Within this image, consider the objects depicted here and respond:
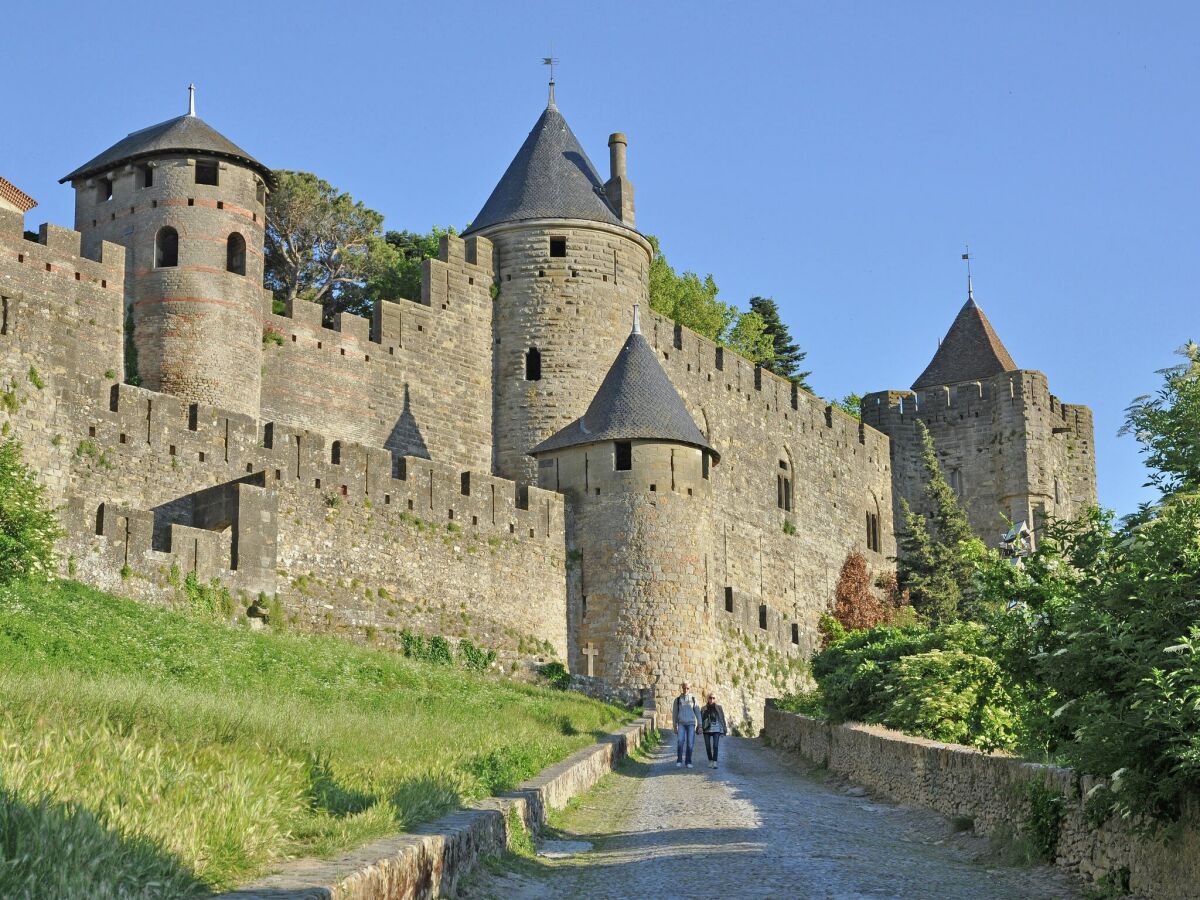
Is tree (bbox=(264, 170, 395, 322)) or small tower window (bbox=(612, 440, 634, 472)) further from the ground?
tree (bbox=(264, 170, 395, 322))

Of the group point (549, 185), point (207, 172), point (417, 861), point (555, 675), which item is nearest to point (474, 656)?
point (555, 675)

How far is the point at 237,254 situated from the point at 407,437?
190 inches

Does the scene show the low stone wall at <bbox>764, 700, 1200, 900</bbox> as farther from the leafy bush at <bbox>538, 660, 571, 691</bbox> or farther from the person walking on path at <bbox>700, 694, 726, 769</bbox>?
the leafy bush at <bbox>538, 660, 571, 691</bbox>

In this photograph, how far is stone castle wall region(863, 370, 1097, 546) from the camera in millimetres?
46781

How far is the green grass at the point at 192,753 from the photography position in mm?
6348

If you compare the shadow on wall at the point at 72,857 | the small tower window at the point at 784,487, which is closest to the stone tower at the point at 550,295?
the small tower window at the point at 784,487

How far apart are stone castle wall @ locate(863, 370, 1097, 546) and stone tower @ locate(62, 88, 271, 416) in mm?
24138

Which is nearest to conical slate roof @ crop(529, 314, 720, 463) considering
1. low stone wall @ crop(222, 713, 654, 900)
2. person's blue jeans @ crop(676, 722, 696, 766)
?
person's blue jeans @ crop(676, 722, 696, 766)

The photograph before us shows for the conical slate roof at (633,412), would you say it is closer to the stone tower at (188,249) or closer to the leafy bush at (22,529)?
the stone tower at (188,249)

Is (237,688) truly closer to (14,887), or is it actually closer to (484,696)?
(484,696)

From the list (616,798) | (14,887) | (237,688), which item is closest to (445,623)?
(237,688)

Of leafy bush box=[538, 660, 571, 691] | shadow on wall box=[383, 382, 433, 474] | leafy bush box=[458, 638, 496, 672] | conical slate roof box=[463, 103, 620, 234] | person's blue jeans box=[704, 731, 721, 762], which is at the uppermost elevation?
conical slate roof box=[463, 103, 620, 234]

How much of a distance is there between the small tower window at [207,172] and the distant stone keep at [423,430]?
3 cm

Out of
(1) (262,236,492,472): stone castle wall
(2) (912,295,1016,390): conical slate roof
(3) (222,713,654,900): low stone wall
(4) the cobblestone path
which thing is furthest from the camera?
(2) (912,295,1016,390): conical slate roof
